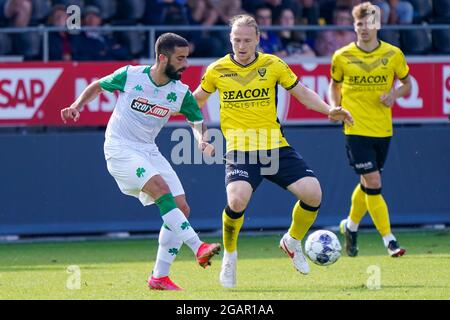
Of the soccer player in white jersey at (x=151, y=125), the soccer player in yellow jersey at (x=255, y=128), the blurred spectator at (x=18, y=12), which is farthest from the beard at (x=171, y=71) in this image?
the blurred spectator at (x=18, y=12)

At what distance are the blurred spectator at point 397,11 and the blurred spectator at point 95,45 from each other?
12.8ft

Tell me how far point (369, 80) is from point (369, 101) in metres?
0.23

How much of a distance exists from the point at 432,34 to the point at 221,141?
3559 mm

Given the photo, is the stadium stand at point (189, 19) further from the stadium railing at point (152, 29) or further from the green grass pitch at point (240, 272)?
the green grass pitch at point (240, 272)

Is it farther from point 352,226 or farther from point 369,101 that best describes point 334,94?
point 352,226

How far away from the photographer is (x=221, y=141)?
15.1m

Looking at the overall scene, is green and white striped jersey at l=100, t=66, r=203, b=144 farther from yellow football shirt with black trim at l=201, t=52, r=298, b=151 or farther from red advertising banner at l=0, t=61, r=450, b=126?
red advertising banner at l=0, t=61, r=450, b=126

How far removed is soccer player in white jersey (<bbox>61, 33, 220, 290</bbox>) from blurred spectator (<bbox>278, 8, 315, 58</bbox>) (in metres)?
5.88

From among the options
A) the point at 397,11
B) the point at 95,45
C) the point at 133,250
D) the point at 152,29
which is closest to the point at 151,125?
the point at 133,250

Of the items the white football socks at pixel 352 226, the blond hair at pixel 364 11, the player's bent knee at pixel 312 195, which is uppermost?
the blond hair at pixel 364 11

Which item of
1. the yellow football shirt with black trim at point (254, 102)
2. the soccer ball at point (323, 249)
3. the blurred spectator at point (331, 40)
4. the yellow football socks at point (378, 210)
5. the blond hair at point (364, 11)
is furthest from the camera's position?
the blurred spectator at point (331, 40)

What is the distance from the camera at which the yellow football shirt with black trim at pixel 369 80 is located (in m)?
13.1

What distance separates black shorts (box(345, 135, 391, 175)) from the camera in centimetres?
1291
